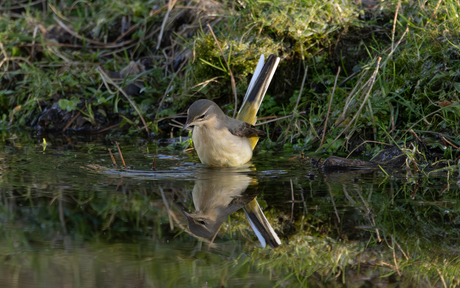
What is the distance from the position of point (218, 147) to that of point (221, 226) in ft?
6.30

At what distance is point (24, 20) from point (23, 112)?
2.50 m

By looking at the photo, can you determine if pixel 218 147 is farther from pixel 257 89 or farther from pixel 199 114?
pixel 257 89

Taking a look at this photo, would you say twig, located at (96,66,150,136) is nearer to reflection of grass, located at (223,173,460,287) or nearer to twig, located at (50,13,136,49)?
twig, located at (50,13,136,49)

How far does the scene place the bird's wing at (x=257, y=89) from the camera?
19.1 ft

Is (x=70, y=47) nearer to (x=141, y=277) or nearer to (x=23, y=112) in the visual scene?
(x=23, y=112)

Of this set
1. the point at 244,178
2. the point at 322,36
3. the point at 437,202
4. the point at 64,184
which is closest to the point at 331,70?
the point at 322,36

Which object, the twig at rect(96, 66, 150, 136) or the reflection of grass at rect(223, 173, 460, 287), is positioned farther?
the twig at rect(96, 66, 150, 136)

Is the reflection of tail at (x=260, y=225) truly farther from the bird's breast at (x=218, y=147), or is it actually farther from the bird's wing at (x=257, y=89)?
the bird's wing at (x=257, y=89)

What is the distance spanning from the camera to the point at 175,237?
117 inches

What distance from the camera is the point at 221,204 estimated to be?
3631mm

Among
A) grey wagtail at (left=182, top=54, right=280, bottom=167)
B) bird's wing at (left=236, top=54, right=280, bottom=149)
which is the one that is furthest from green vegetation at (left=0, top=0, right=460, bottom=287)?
bird's wing at (left=236, top=54, right=280, bottom=149)

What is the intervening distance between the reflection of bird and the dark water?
15mm

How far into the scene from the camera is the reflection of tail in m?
2.90

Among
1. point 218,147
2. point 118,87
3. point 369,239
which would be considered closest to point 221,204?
point 369,239
